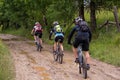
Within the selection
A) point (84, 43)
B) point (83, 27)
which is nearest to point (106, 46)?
point (84, 43)

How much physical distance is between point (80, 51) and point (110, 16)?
20.4 meters

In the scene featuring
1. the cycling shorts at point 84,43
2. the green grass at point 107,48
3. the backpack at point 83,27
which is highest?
the backpack at point 83,27

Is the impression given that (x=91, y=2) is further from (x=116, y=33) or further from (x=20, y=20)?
(x=20, y=20)

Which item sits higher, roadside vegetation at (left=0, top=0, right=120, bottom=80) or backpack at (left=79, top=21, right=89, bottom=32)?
backpack at (left=79, top=21, right=89, bottom=32)

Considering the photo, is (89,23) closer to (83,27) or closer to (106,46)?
(106,46)

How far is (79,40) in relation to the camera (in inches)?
486

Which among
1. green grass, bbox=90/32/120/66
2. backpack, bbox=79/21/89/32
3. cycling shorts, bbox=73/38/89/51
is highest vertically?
backpack, bbox=79/21/89/32

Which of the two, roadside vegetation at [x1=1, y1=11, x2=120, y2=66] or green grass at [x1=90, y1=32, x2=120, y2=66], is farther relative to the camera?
roadside vegetation at [x1=1, y1=11, x2=120, y2=66]

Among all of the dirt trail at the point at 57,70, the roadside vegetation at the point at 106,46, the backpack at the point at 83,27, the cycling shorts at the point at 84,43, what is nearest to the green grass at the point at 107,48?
the roadside vegetation at the point at 106,46

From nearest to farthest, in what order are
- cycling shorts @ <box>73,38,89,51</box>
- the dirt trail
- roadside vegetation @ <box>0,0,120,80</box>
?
cycling shorts @ <box>73,38,89,51</box>, the dirt trail, roadside vegetation @ <box>0,0,120,80</box>

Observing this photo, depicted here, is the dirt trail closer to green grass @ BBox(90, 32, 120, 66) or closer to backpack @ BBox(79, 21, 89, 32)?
green grass @ BBox(90, 32, 120, 66)

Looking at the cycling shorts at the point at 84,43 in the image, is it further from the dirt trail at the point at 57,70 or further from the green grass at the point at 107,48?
the green grass at the point at 107,48

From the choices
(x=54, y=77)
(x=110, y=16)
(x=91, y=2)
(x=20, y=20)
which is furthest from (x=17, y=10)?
(x=54, y=77)

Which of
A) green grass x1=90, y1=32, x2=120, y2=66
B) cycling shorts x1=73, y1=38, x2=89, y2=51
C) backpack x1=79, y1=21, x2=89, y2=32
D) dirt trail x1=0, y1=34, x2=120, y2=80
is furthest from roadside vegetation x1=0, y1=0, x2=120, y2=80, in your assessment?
backpack x1=79, y1=21, x2=89, y2=32
